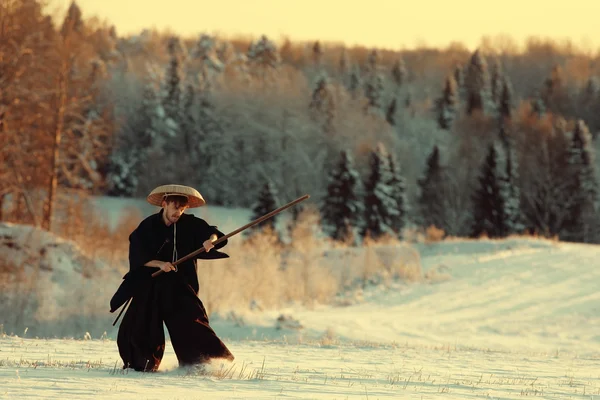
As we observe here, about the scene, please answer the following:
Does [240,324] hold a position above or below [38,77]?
below

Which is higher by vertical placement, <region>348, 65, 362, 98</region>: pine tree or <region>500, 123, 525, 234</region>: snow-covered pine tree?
<region>348, 65, 362, 98</region>: pine tree

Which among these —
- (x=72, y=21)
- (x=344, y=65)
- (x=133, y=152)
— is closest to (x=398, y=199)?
(x=133, y=152)

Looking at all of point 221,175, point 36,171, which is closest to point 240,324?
point 36,171

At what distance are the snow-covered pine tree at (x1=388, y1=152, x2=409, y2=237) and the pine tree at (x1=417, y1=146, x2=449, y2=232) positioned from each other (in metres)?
2.53

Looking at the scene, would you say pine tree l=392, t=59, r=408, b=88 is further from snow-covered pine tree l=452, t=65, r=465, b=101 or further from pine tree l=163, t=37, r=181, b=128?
pine tree l=163, t=37, r=181, b=128

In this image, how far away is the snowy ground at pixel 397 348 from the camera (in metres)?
6.89

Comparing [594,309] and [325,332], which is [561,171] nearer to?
[594,309]

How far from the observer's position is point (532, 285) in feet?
86.3

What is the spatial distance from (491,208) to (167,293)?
182ft

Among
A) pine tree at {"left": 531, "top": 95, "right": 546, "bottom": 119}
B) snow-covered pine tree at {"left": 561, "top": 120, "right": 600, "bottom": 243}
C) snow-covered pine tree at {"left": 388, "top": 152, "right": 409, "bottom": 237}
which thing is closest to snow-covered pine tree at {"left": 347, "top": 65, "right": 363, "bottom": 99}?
pine tree at {"left": 531, "top": 95, "right": 546, "bottom": 119}

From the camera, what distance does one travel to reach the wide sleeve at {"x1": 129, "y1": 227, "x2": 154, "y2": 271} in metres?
7.77

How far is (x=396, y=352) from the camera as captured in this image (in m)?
11.6

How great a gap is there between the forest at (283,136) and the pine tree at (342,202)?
105 millimetres

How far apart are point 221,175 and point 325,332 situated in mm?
61678
